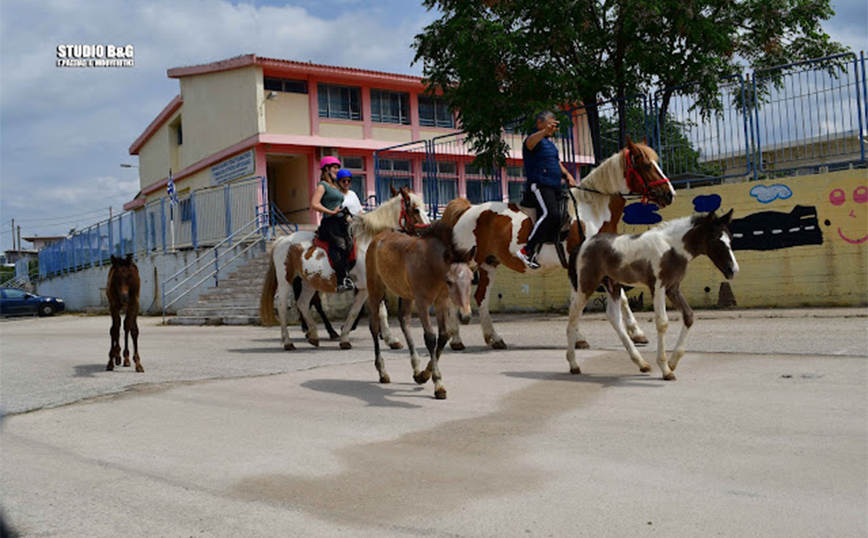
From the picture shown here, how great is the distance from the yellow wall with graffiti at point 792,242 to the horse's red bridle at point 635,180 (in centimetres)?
549

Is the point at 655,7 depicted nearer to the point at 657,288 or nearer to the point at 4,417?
the point at 657,288

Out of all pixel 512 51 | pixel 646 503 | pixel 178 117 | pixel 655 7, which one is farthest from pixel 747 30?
pixel 178 117

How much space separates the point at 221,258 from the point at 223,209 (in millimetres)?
2632

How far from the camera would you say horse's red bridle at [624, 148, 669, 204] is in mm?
8672

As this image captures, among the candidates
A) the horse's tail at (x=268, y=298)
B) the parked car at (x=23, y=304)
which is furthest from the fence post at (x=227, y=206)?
the parked car at (x=23, y=304)

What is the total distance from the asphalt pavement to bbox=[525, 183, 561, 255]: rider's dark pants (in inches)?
63.4

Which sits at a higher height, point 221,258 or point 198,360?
point 221,258

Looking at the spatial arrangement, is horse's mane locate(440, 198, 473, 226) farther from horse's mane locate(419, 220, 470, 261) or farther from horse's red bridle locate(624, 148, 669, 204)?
horse's mane locate(419, 220, 470, 261)

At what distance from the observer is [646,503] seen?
12.4 feet

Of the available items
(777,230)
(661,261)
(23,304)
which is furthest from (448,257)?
(23,304)

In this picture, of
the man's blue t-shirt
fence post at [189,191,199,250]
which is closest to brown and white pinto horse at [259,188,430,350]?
the man's blue t-shirt

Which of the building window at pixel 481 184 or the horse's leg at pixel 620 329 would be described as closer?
the horse's leg at pixel 620 329

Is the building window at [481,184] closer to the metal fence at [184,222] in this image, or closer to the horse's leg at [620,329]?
the metal fence at [184,222]

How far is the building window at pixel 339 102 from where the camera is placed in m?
31.9
